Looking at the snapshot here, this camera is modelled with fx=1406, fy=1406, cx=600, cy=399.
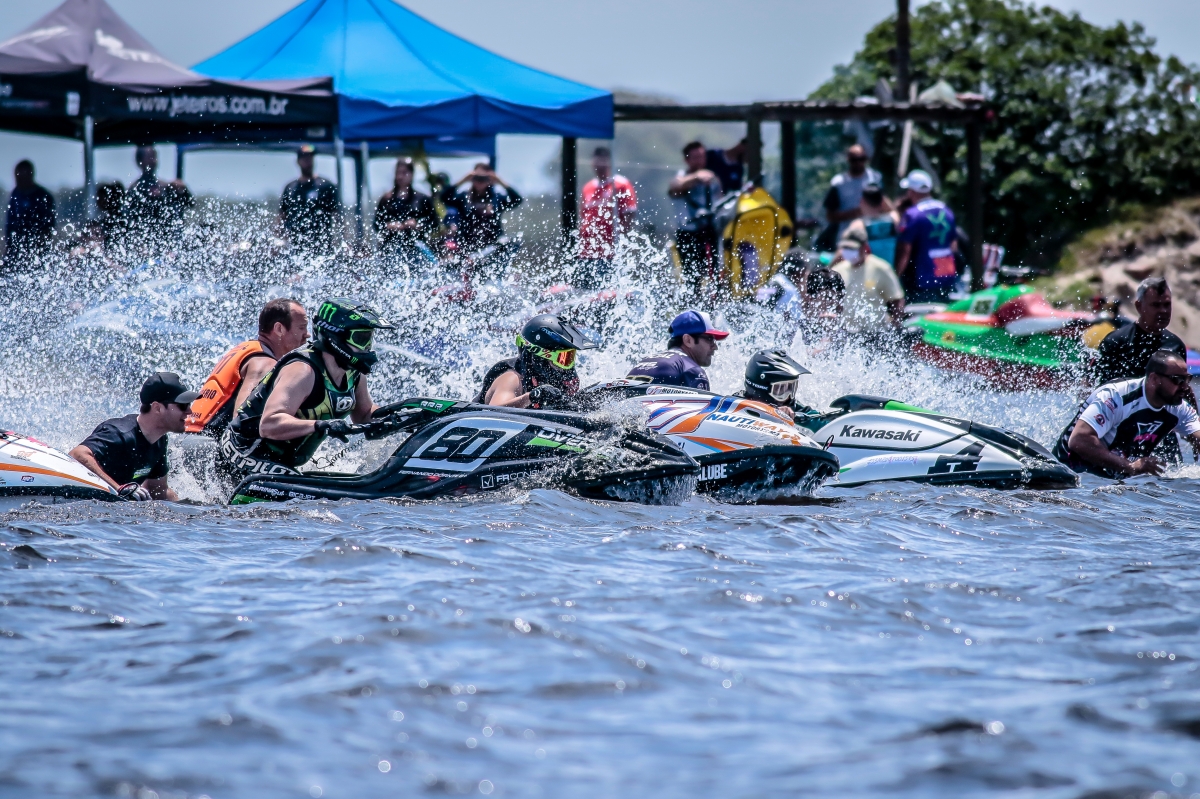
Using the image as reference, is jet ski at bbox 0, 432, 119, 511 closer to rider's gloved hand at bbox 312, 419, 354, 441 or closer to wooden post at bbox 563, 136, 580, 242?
rider's gloved hand at bbox 312, 419, 354, 441

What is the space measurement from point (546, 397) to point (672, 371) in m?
1.32

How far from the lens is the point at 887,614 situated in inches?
219

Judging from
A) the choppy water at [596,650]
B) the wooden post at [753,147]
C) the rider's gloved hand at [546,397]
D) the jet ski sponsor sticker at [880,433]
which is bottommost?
the choppy water at [596,650]

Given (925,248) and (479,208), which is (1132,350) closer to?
(925,248)

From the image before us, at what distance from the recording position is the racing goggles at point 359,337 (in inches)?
327

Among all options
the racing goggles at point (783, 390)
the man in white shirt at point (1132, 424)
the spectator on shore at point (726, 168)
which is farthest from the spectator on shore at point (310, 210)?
the man in white shirt at point (1132, 424)

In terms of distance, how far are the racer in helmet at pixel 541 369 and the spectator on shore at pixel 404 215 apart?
6071 millimetres

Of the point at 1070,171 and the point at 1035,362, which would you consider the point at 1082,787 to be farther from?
the point at 1070,171

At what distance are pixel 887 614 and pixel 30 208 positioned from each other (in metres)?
12.0

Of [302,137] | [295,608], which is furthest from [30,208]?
[295,608]

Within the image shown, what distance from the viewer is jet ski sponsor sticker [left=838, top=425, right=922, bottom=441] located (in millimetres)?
9242

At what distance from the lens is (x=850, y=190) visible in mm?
17156

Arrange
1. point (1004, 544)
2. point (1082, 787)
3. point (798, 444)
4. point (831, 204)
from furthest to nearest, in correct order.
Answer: point (831, 204), point (798, 444), point (1004, 544), point (1082, 787)

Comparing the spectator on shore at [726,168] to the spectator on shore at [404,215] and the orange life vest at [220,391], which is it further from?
the orange life vest at [220,391]
